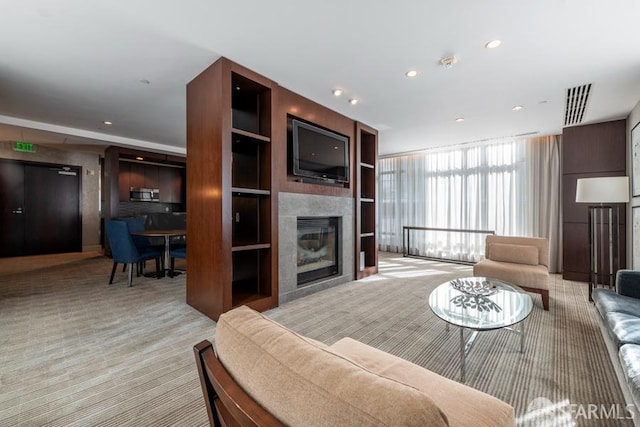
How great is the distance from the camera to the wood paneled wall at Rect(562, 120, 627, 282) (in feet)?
13.9

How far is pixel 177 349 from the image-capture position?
227 cm

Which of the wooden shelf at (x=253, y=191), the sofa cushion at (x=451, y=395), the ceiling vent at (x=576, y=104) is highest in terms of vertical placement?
the ceiling vent at (x=576, y=104)

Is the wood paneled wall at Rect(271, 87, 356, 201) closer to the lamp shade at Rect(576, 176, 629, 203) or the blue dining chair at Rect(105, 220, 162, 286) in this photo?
the blue dining chair at Rect(105, 220, 162, 286)

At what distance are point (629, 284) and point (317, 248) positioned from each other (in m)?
3.28

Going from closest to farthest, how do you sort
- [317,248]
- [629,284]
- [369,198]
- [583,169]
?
[629,284], [317,248], [583,169], [369,198]

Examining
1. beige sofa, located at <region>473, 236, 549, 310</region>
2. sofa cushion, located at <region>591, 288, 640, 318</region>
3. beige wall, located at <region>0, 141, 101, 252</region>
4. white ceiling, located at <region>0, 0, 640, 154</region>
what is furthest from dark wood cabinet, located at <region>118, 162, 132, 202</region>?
sofa cushion, located at <region>591, 288, 640, 318</region>

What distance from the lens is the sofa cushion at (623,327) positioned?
1.66 meters

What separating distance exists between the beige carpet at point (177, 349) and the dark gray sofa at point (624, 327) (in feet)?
0.79

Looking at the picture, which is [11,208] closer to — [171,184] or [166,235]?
[171,184]

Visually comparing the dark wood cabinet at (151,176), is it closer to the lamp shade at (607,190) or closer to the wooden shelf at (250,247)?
the wooden shelf at (250,247)

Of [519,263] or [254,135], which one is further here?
[519,263]

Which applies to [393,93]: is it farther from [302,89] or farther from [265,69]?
[265,69]

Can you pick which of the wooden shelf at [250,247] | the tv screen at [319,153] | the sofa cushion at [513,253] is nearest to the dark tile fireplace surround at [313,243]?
the wooden shelf at [250,247]

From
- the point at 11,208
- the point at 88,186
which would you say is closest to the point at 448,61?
the point at 88,186
